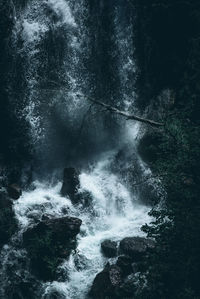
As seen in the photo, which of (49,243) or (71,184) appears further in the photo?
(71,184)

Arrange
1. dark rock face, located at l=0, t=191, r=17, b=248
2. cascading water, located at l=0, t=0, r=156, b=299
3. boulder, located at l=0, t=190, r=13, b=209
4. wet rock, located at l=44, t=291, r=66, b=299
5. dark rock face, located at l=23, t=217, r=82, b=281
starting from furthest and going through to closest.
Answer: cascading water, located at l=0, t=0, r=156, b=299
boulder, located at l=0, t=190, r=13, b=209
dark rock face, located at l=0, t=191, r=17, b=248
dark rock face, located at l=23, t=217, r=82, b=281
wet rock, located at l=44, t=291, r=66, b=299

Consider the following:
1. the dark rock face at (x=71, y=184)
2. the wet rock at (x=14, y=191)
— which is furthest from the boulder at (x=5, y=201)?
the dark rock face at (x=71, y=184)

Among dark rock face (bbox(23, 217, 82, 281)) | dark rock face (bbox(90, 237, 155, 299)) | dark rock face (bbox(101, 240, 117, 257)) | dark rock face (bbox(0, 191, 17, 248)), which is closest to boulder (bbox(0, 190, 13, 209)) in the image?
dark rock face (bbox(0, 191, 17, 248))

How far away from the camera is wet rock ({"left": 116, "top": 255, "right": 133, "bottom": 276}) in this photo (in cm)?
951

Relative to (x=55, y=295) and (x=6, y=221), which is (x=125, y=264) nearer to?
(x=55, y=295)

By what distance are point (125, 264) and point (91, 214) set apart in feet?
9.31

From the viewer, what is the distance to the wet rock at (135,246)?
32.4 ft

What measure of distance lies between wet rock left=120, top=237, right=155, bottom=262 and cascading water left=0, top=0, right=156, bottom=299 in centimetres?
81

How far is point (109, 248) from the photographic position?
34.4ft

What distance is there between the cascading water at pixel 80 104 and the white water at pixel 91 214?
0.10 feet

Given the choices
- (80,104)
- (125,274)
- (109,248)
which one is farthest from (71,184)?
(125,274)

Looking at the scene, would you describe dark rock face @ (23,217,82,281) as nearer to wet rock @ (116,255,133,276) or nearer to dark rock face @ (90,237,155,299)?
dark rock face @ (90,237,155,299)

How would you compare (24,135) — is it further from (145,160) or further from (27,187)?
(145,160)

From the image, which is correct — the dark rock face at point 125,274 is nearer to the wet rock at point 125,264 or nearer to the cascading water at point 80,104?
the wet rock at point 125,264
